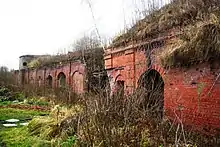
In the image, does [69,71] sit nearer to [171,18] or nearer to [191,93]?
[171,18]

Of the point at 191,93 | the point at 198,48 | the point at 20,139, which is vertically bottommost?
the point at 20,139

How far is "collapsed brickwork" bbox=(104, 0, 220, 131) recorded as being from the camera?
8695 mm

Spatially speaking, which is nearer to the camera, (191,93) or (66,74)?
(191,93)

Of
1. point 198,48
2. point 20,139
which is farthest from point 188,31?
point 20,139

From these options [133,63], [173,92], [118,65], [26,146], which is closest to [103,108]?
[26,146]

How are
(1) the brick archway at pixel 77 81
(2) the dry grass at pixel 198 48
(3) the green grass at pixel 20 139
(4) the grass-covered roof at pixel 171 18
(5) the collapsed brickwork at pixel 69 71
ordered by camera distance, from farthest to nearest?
1. (1) the brick archway at pixel 77 81
2. (5) the collapsed brickwork at pixel 69 71
3. (4) the grass-covered roof at pixel 171 18
4. (3) the green grass at pixel 20 139
5. (2) the dry grass at pixel 198 48

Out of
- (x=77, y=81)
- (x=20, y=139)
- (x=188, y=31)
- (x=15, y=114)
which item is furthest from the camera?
(x=77, y=81)

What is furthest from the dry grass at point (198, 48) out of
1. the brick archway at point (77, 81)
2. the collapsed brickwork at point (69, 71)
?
the brick archway at point (77, 81)

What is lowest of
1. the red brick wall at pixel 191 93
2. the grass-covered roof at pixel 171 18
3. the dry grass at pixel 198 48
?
the red brick wall at pixel 191 93

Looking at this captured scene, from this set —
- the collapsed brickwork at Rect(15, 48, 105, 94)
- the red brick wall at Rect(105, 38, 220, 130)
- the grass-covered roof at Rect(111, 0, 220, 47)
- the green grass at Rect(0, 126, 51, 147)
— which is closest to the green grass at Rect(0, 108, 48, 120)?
the collapsed brickwork at Rect(15, 48, 105, 94)

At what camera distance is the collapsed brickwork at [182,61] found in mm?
8695

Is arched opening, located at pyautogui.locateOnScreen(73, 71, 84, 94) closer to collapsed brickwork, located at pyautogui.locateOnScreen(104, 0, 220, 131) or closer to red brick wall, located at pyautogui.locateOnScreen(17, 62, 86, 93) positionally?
red brick wall, located at pyautogui.locateOnScreen(17, 62, 86, 93)

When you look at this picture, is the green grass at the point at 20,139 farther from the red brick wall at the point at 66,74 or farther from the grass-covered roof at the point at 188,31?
the red brick wall at the point at 66,74

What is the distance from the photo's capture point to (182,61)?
9719mm
